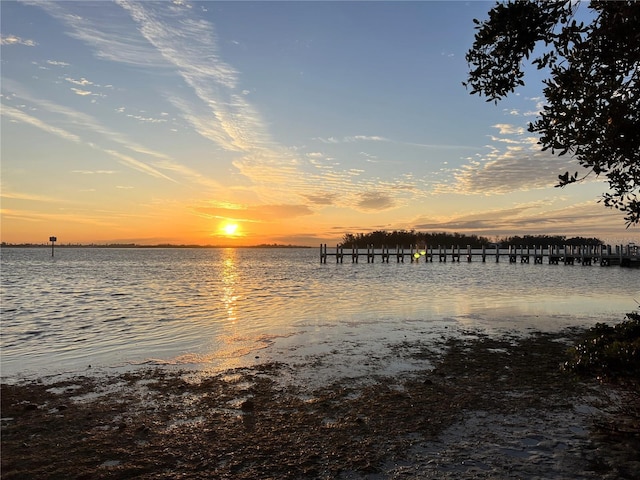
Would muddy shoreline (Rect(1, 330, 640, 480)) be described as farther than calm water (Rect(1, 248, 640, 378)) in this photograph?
No

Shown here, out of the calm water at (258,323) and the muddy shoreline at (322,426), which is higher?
the muddy shoreline at (322,426)

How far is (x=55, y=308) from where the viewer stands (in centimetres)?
2145

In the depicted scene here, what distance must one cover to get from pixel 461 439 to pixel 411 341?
7.14m

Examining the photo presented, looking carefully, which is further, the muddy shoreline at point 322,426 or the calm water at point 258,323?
the calm water at point 258,323

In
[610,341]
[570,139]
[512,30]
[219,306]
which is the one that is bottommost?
[219,306]

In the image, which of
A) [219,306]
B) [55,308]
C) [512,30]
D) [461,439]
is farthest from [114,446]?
[55,308]

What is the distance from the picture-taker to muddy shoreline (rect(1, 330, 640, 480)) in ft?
17.1

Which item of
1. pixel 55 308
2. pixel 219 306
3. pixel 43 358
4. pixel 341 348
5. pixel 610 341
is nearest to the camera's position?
pixel 610 341

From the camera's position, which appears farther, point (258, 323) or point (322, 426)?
point (258, 323)

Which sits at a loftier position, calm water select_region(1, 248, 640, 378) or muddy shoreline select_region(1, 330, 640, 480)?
muddy shoreline select_region(1, 330, 640, 480)

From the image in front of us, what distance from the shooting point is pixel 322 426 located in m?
6.51

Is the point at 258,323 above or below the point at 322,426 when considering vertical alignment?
below

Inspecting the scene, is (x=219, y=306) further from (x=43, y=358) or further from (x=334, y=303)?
(x=43, y=358)

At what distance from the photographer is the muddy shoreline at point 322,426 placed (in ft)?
17.1
